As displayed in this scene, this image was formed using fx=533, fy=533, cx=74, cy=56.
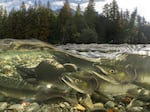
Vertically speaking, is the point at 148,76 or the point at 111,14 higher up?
the point at 111,14

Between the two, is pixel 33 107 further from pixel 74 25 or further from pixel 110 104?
pixel 74 25

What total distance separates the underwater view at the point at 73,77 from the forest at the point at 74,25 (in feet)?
0.26

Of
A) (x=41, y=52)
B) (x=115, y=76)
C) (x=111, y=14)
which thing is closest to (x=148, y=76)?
(x=115, y=76)

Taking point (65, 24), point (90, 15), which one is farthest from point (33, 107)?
point (90, 15)

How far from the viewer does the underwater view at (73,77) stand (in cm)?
483

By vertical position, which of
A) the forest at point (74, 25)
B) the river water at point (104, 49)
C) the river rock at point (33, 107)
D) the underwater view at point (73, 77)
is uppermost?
the forest at point (74, 25)

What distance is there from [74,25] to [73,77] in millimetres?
504

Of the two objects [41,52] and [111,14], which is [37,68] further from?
[111,14]

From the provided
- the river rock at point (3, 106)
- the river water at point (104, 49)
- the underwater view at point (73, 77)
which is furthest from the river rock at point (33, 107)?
the river water at point (104, 49)

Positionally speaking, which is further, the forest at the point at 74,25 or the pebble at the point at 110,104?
the pebble at the point at 110,104

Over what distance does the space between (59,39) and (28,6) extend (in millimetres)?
411

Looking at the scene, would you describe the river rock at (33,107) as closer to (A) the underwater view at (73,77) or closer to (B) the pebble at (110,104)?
(A) the underwater view at (73,77)

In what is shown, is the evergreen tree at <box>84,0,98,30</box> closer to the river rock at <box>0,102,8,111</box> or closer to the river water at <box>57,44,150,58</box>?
the river water at <box>57,44,150,58</box>

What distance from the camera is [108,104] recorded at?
4.93m
